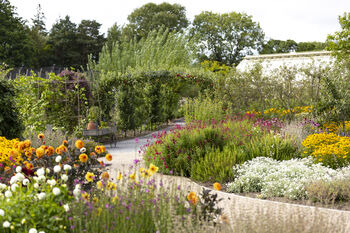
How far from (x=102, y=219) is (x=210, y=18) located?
3759 cm

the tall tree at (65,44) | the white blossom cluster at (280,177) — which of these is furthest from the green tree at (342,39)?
the tall tree at (65,44)

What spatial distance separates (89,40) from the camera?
31641 mm

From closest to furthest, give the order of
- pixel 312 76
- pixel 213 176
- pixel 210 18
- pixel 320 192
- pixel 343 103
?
pixel 320 192
pixel 213 176
pixel 343 103
pixel 312 76
pixel 210 18

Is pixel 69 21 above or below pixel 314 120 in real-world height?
above

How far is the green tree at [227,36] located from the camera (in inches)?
1469

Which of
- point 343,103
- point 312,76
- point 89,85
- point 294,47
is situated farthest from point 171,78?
point 294,47

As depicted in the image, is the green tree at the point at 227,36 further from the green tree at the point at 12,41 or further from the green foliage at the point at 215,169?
the green foliage at the point at 215,169

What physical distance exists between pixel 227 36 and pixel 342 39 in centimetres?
2036

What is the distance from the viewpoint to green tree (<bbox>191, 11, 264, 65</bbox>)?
3731 centimetres

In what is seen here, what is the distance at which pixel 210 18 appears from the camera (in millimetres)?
38344

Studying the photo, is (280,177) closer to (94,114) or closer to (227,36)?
(94,114)

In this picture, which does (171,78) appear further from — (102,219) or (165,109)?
(102,219)

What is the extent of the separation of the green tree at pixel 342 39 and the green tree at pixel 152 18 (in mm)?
19504

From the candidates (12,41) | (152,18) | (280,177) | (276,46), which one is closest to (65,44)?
(12,41)
